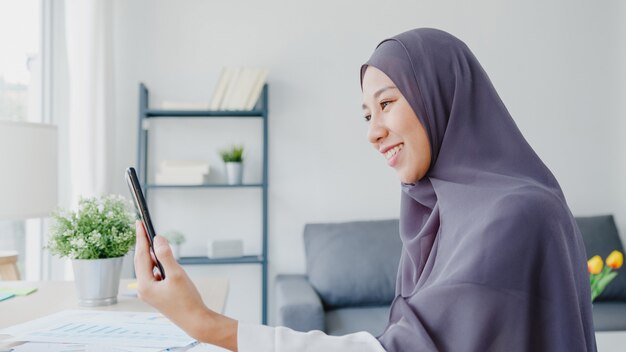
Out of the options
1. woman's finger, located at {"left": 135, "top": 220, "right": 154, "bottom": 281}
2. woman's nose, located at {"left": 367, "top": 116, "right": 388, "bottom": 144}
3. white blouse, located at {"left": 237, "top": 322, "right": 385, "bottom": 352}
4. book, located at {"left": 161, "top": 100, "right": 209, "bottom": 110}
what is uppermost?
book, located at {"left": 161, "top": 100, "right": 209, "bottom": 110}

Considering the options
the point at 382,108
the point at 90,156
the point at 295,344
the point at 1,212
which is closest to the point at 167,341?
the point at 295,344

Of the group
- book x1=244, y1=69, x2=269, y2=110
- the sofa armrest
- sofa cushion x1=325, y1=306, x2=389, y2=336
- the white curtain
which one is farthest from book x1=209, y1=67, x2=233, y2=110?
sofa cushion x1=325, y1=306, x2=389, y2=336

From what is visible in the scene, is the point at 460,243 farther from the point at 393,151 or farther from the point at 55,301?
the point at 55,301

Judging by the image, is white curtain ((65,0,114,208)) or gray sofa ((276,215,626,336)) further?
white curtain ((65,0,114,208))

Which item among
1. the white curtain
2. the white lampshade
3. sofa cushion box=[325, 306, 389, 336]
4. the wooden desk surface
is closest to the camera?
the wooden desk surface

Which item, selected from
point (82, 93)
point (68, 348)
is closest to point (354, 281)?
point (82, 93)

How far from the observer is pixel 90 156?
9.59ft

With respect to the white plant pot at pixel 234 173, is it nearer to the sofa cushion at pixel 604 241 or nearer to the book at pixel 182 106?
the book at pixel 182 106

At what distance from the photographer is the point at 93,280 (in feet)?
4.87

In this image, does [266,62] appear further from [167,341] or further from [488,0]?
[167,341]

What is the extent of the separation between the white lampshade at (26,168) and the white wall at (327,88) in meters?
1.60

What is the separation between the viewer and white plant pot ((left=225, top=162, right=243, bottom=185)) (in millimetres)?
3252

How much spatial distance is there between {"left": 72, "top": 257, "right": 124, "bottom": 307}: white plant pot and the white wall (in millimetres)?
1917

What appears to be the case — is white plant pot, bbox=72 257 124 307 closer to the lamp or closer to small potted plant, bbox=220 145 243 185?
the lamp
